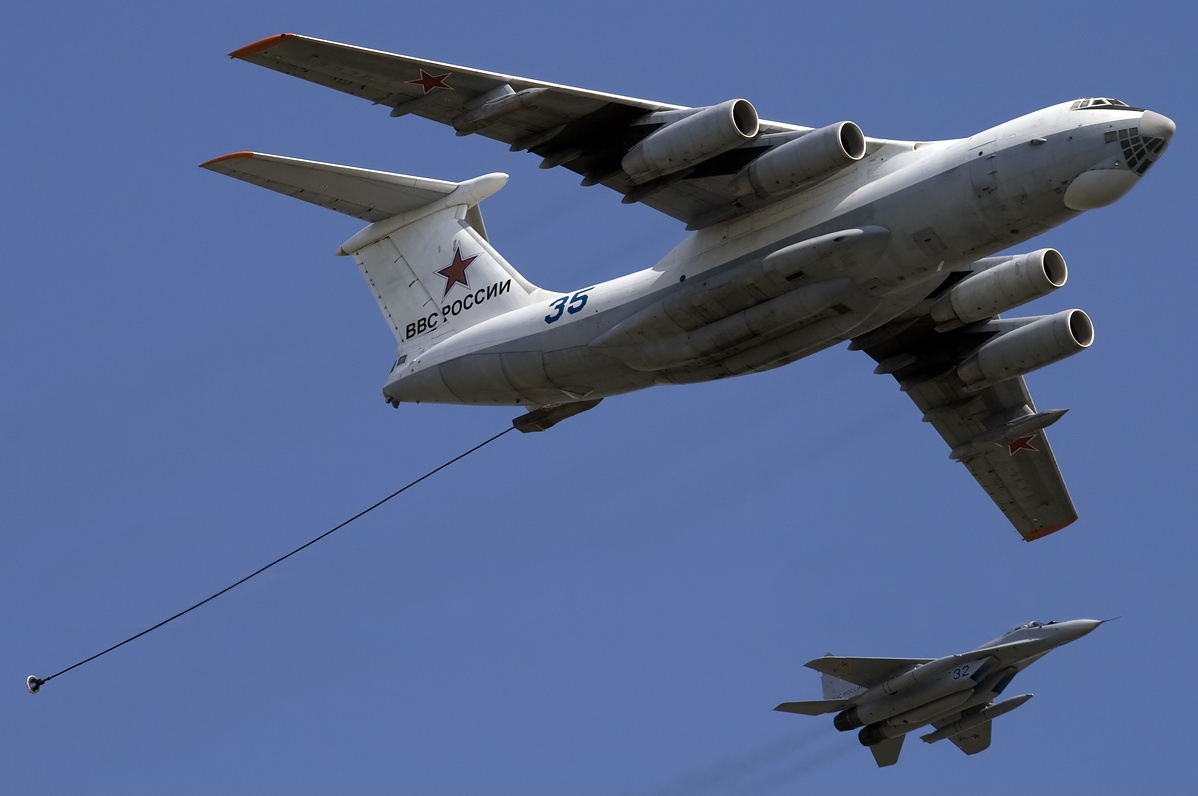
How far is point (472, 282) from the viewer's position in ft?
62.6

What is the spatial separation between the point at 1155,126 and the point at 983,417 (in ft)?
18.3

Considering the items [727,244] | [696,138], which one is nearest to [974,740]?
[727,244]

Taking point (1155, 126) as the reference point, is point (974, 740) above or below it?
below

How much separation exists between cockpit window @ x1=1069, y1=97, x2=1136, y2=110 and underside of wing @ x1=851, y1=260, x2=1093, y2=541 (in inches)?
103

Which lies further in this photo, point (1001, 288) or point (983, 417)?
point (983, 417)

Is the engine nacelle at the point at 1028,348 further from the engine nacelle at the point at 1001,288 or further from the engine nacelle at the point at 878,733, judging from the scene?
the engine nacelle at the point at 878,733

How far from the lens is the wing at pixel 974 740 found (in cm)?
2358

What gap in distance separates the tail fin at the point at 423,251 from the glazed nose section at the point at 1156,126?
6.51 metres

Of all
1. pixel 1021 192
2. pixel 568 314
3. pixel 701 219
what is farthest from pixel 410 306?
pixel 1021 192

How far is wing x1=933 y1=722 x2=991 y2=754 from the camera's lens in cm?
2358

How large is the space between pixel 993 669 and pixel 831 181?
8.47m

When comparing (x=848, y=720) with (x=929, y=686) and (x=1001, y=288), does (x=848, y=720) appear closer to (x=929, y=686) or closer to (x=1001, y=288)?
(x=929, y=686)

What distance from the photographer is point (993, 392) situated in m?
20.0

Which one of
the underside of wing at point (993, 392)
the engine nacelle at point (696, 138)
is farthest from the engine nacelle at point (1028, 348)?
the engine nacelle at point (696, 138)
